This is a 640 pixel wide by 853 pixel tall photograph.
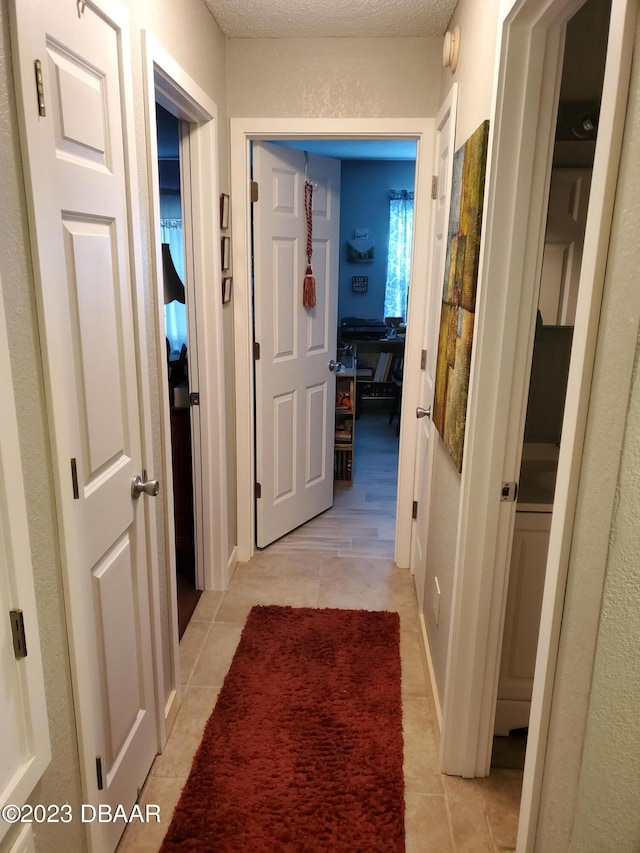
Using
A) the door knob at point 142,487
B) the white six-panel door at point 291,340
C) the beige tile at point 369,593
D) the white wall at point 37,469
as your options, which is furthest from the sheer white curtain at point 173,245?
the white wall at point 37,469

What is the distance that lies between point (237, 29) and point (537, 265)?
1.86m

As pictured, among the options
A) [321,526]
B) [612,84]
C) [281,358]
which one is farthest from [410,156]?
[612,84]

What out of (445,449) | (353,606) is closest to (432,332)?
(445,449)

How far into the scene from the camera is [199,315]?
2619mm

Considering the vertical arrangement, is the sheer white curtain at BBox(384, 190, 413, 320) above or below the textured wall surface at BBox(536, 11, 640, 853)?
above

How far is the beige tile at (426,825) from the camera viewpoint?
1.67 metres

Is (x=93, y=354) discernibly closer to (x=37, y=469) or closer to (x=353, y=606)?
(x=37, y=469)

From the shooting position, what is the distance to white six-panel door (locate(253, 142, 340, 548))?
3.03 metres

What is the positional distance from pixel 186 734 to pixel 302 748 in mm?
403

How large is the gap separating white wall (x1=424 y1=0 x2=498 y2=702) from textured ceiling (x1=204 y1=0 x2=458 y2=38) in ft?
0.42

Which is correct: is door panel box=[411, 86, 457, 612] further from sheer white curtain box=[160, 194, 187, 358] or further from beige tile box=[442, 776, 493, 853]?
sheer white curtain box=[160, 194, 187, 358]

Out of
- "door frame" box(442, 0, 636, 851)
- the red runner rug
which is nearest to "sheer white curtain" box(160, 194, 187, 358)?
the red runner rug

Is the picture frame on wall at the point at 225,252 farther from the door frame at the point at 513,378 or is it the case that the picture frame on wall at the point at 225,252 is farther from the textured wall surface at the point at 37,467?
the textured wall surface at the point at 37,467

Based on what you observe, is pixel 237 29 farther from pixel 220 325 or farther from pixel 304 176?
pixel 220 325
